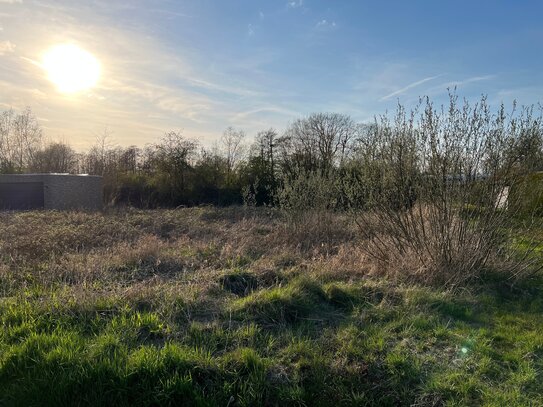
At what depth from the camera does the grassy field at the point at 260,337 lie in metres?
3.31

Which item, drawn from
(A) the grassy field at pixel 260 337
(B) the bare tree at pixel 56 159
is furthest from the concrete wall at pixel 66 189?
(A) the grassy field at pixel 260 337

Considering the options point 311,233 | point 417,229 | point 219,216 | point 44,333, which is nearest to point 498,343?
point 417,229

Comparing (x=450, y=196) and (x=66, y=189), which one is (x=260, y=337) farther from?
(x=66, y=189)

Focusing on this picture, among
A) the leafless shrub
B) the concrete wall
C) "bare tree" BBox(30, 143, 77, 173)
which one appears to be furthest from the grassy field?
"bare tree" BBox(30, 143, 77, 173)

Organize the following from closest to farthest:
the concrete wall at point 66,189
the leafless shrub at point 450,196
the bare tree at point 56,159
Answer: the leafless shrub at point 450,196
the concrete wall at point 66,189
the bare tree at point 56,159

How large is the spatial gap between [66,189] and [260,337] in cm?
2157

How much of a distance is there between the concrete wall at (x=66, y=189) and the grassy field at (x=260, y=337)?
16.2m

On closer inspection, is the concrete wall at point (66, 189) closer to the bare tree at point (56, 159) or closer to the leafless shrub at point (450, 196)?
the bare tree at point (56, 159)

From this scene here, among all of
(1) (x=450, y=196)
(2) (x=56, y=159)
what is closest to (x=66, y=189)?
(2) (x=56, y=159)

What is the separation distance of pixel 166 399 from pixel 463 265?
530 cm

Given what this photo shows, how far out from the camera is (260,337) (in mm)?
4117

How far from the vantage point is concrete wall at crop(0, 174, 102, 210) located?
21.6m

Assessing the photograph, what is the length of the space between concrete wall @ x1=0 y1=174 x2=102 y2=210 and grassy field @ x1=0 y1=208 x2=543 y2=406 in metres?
16.2

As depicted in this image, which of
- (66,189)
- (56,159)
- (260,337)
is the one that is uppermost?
(56,159)
